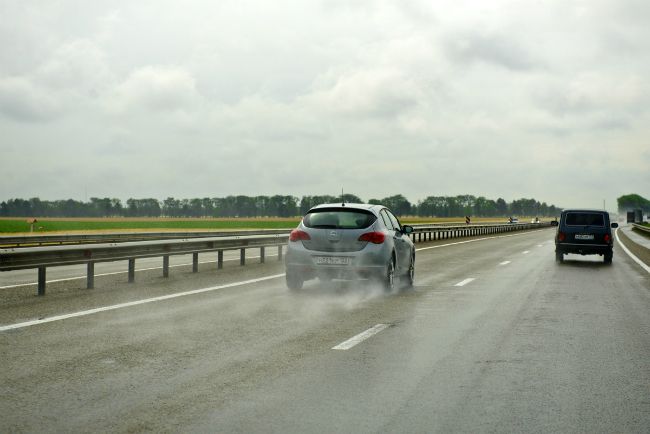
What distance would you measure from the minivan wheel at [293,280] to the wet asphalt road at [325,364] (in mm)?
423

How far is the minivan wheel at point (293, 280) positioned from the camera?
12586 mm

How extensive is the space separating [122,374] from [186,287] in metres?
7.47

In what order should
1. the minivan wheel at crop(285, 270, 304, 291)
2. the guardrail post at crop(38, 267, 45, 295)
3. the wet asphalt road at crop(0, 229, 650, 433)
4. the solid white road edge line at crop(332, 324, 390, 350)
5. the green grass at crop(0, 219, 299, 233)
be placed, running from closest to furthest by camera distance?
the wet asphalt road at crop(0, 229, 650, 433)
the solid white road edge line at crop(332, 324, 390, 350)
the guardrail post at crop(38, 267, 45, 295)
the minivan wheel at crop(285, 270, 304, 291)
the green grass at crop(0, 219, 299, 233)

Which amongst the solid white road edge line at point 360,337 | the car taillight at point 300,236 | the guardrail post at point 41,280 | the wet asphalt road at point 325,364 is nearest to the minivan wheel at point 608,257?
the wet asphalt road at point 325,364

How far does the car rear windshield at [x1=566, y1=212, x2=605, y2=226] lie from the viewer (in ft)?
72.5

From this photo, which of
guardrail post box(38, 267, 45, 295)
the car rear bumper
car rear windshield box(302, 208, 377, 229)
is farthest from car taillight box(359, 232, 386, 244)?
the car rear bumper

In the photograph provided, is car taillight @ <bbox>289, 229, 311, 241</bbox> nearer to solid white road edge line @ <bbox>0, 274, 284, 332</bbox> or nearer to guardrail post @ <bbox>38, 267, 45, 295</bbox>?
solid white road edge line @ <bbox>0, 274, 284, 332</bbox>

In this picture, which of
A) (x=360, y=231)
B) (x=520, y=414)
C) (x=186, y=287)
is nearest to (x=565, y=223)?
(x=360, y=231)

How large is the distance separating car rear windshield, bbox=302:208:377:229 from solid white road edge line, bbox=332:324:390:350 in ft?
12.5

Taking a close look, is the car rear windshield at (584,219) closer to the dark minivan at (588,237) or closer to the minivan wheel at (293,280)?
the dark minivan at (588,237)

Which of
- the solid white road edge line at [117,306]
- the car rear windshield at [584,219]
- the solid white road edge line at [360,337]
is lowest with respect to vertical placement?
the solid white road edge line at [117,306]

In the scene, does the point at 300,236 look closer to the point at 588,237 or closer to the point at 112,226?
the point at 588,237

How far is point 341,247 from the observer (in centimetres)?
1229

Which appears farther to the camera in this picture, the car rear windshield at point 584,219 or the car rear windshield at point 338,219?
the car rear windshield at point 584,219
